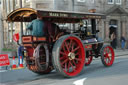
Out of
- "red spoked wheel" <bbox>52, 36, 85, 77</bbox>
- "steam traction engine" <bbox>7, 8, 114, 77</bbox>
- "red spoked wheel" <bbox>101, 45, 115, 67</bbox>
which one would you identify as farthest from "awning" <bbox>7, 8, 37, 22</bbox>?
"red spoked wheel" <bbox>101, 45, 115, 67</bbox>

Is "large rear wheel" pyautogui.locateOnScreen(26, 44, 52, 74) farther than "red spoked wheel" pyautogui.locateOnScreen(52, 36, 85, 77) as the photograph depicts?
Yes

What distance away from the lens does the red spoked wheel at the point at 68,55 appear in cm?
690

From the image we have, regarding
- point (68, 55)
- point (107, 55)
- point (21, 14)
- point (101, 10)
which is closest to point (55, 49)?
point (68, 55)

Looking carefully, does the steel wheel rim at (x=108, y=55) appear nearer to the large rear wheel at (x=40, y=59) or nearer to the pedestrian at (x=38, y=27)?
the large rear wheel at (x=40, y=59)

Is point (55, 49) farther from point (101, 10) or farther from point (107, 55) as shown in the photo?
point (101, 10)

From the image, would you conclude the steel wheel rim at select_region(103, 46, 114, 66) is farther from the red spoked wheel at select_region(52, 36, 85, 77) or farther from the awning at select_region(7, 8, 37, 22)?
the awning at select_region(7, 8, 37, 22)

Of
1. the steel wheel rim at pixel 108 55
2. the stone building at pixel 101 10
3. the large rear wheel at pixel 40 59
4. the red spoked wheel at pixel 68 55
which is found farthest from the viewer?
the stone building at pixel 101 10

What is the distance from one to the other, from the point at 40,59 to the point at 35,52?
430 mm

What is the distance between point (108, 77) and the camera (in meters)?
7.42

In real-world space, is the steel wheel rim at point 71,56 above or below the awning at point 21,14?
below

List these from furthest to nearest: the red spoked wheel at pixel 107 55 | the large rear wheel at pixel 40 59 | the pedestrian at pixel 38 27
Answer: the red spoked wheel at pixel 107 55
the pedestrian at pixel 38 27
the large rear wheel at pixel 40 59

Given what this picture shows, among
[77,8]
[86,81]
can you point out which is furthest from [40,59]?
[77,8]

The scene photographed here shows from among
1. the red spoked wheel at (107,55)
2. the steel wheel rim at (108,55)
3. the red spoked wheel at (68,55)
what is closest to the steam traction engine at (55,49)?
the red spoked wheel at (68,55)

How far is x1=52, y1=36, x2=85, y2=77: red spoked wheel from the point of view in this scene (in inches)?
272
